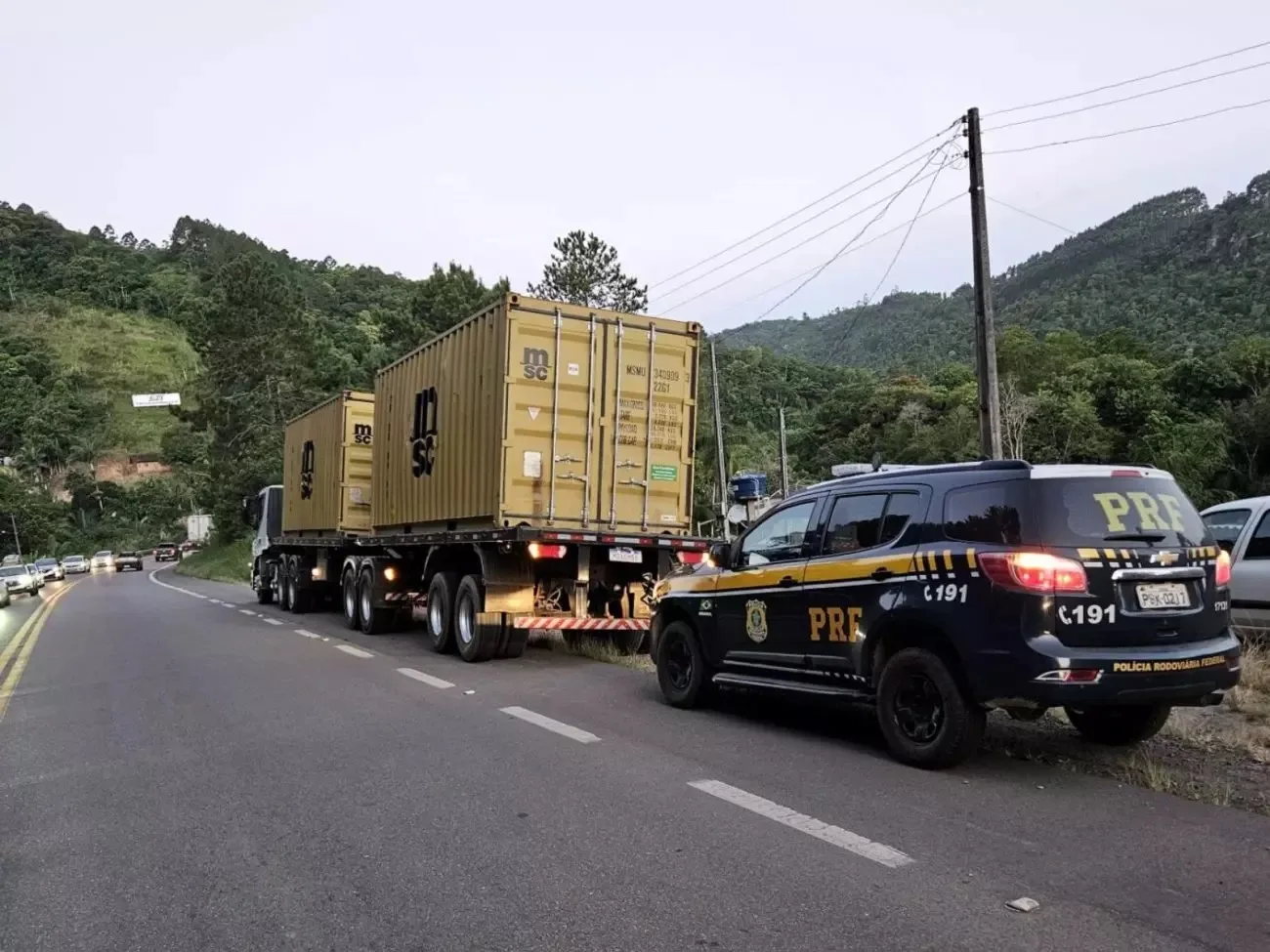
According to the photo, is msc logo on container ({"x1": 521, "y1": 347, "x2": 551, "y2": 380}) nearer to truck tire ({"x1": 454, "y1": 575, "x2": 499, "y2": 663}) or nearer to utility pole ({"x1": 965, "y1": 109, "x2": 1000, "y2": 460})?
truck tire ({"x1": 454, "y1": 575, "x2": 499, "y2": 663})

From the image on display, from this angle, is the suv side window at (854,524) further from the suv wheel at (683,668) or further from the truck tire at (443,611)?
the truck tire at (443,611)

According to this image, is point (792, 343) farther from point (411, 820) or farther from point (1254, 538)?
point (411, 820)

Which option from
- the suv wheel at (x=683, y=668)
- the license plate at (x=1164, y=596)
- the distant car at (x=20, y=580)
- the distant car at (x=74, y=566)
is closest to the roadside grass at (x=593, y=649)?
the suv wheel at (x=683, y=668)

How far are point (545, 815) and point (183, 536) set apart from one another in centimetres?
10954

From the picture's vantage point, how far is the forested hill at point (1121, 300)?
60.0 metres

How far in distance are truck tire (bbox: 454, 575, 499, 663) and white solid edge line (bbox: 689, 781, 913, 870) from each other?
5.68 metres

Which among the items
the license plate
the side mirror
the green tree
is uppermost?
the green tree

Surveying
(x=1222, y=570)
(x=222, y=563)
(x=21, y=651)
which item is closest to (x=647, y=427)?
(x=1222, y=570)

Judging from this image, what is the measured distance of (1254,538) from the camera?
9.08 meters

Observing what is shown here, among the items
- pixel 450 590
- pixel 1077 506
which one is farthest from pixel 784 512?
pixel 450 590

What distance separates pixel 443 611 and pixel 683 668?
4779mm

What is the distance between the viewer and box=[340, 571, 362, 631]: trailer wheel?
1564 centimetres

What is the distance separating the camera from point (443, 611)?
40.1 feet

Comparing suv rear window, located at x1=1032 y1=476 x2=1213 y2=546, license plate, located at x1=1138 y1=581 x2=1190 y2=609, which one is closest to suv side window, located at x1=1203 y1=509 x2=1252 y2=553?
suv rear window, located at x1=1032 y1=476 x2=1213 y2=546
